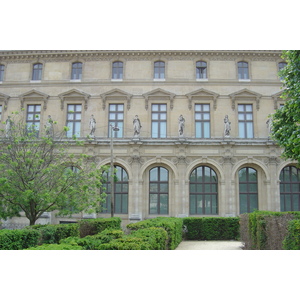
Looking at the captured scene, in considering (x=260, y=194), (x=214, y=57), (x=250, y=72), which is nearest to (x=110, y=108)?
(x=214, y=57)

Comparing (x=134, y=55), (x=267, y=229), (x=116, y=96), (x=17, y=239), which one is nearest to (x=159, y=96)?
(x=116, y=96)

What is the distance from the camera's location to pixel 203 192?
28672 millimetres

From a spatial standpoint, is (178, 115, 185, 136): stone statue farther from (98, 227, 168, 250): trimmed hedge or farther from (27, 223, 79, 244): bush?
(98, 227, 168, 250): trimmed hedge

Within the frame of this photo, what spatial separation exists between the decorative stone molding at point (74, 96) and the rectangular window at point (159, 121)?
609 centimetres

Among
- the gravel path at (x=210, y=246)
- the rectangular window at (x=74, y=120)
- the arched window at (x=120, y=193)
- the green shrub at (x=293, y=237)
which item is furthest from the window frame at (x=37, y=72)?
the green shrub at (x=293, y=237)

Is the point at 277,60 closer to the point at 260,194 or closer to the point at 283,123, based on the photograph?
the point at 260,194

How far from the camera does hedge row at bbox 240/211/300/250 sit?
12865mm

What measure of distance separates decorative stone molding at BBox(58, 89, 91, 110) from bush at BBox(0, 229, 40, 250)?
18482 millimetres

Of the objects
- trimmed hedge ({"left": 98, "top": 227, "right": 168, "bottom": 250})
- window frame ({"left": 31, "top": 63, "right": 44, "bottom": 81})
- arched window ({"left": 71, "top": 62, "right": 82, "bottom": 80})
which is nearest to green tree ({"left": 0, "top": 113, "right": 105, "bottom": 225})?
trimmed hedge ({"left": 98, "top": 227, "right": 168, "bottom": 250})

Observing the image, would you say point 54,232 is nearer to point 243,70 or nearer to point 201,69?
point 201,69

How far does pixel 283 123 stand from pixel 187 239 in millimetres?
12021

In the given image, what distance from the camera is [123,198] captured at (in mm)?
28797

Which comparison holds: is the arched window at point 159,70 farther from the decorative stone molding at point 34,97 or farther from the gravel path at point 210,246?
the gravel path at point 210,246

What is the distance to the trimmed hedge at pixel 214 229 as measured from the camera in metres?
24.7
